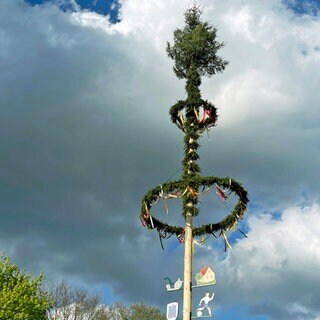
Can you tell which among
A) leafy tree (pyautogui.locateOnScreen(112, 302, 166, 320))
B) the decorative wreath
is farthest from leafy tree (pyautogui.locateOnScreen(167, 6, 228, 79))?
leafy tree (pyautogui.locateOnScreen(112, 302, 166, 320))

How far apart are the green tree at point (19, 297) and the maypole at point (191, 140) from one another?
59.5 feet

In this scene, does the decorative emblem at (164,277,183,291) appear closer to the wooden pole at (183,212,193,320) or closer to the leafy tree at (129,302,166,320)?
the wooden pole at (183,212,193,320)

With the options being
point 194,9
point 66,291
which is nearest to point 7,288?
point 66,291

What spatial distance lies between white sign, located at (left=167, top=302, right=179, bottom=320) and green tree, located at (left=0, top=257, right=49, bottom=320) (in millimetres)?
20396

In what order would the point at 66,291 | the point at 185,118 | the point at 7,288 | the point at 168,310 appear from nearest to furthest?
the point at 168,310
the point at 185,118
the point at 7,288
the point at 66,291

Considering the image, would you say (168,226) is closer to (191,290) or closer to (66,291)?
(191,290)

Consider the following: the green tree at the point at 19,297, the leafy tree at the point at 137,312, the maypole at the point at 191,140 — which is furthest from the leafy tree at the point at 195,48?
the leafy tree at the point at 137,312

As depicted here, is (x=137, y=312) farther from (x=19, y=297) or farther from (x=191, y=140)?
(x=191, y=140)

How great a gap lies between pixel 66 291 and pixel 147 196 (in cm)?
3778

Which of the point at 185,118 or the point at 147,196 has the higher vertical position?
the point at 185,118

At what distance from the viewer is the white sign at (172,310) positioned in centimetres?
2314

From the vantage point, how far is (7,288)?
42156mm

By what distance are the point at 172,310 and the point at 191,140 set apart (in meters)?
7.97

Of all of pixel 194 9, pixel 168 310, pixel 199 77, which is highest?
pixel 194 9
